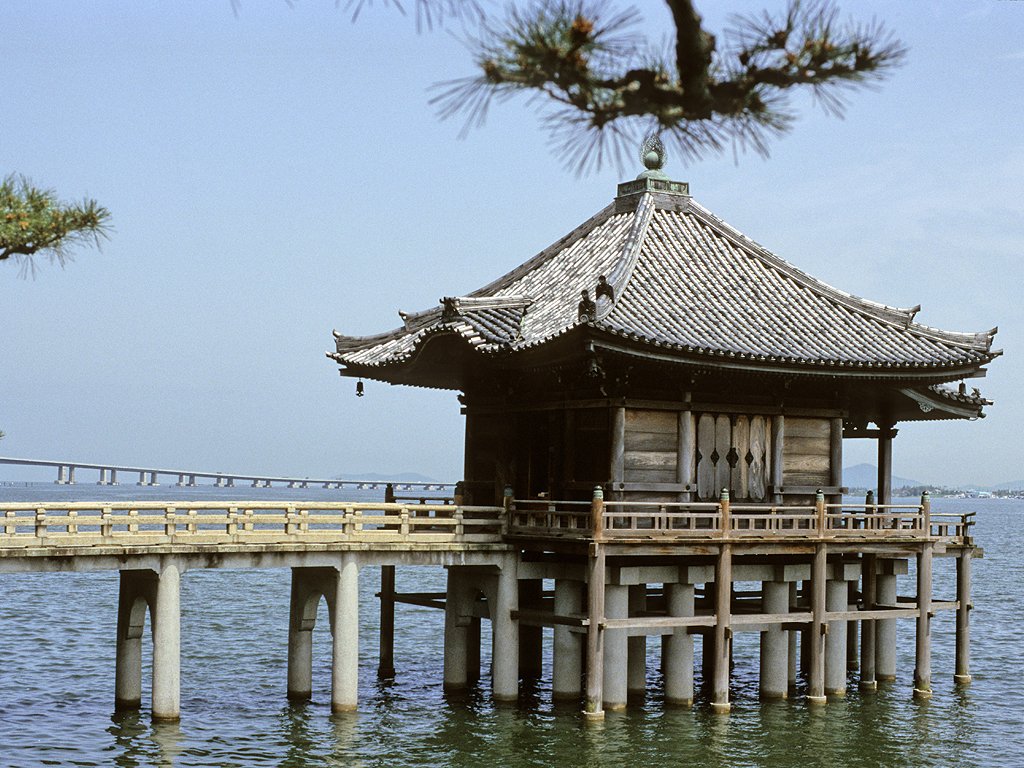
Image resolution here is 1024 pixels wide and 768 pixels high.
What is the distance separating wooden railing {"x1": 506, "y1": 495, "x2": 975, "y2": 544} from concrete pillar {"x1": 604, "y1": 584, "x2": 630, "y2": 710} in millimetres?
1219

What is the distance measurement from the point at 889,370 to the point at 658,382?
4637mm

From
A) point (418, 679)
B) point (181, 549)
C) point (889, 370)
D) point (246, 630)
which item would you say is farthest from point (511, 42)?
point (246, 630)

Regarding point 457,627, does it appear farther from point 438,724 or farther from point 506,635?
point 438,724

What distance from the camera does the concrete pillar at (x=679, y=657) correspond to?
27.0m

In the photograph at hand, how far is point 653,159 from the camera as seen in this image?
31516 mm

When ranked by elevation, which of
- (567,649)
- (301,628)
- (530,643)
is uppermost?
(301,628)

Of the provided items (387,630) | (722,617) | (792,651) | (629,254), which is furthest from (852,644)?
(629,254)

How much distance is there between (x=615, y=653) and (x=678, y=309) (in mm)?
6358

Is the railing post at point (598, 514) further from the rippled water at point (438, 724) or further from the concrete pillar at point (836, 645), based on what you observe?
the concrete pillar at point (836, 645)

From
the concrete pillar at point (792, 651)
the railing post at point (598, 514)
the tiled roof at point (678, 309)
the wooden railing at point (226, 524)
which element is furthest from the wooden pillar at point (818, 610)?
the wooden railing at point (226, 524)

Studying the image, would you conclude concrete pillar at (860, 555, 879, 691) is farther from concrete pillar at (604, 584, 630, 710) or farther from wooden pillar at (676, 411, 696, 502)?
concrete pillar at (604, 584, 630, 710)

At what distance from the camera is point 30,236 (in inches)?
570

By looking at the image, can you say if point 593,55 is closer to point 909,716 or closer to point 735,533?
point 735,533

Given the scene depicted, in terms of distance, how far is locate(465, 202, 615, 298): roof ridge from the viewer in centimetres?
3198
